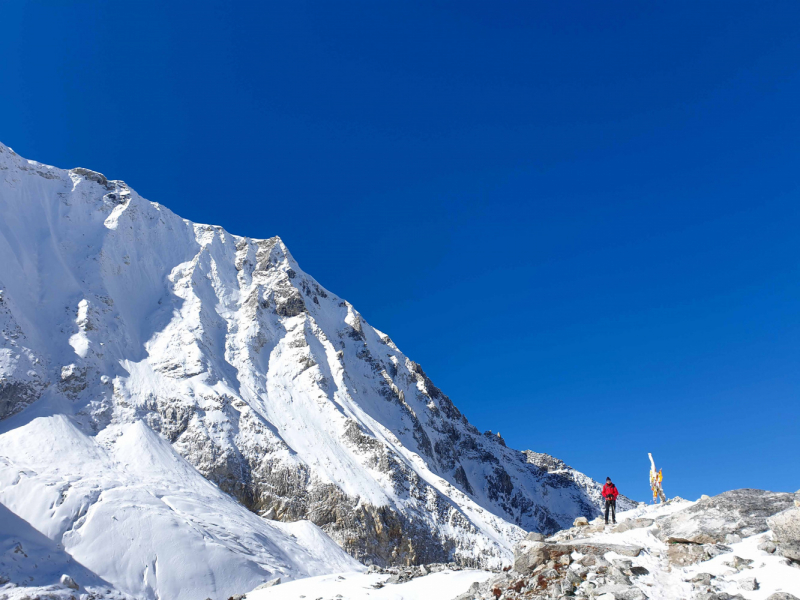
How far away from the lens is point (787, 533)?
13.6m

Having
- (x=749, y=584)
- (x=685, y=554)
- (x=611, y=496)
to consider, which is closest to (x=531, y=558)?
(x=685, y=554)

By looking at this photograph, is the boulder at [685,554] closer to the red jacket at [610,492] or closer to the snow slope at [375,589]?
the snow slope at [375,589]

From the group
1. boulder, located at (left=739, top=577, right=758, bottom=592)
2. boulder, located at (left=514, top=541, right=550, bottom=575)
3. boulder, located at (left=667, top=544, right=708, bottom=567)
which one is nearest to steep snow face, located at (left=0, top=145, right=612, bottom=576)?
boulder, located at (left=514, top=541, right=550, bottom=575)

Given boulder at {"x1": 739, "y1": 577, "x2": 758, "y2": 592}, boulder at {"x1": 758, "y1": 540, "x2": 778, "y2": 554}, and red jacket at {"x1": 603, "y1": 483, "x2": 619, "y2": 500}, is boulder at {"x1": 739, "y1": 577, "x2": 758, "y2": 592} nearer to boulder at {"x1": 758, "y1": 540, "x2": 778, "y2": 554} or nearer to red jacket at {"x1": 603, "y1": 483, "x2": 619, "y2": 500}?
boulder at {"x1": 758, "y1": 540, "x2": 778, "y2": 554}

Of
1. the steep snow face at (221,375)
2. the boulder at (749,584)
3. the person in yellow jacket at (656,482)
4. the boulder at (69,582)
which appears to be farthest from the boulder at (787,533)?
the steep snow face at (221,375)

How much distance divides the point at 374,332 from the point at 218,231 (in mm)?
48061

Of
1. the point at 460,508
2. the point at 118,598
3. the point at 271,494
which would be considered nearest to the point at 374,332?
the point at 460,508

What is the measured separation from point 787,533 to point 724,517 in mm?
3225

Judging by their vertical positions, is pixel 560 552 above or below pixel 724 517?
below

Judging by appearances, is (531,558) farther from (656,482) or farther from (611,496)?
(656,482)

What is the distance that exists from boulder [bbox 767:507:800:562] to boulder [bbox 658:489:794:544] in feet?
5.85

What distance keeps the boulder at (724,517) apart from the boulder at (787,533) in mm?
1782

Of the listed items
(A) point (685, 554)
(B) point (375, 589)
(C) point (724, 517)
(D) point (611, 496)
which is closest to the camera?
(A) point (685, 554)

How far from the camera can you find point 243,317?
108125 millimetres
